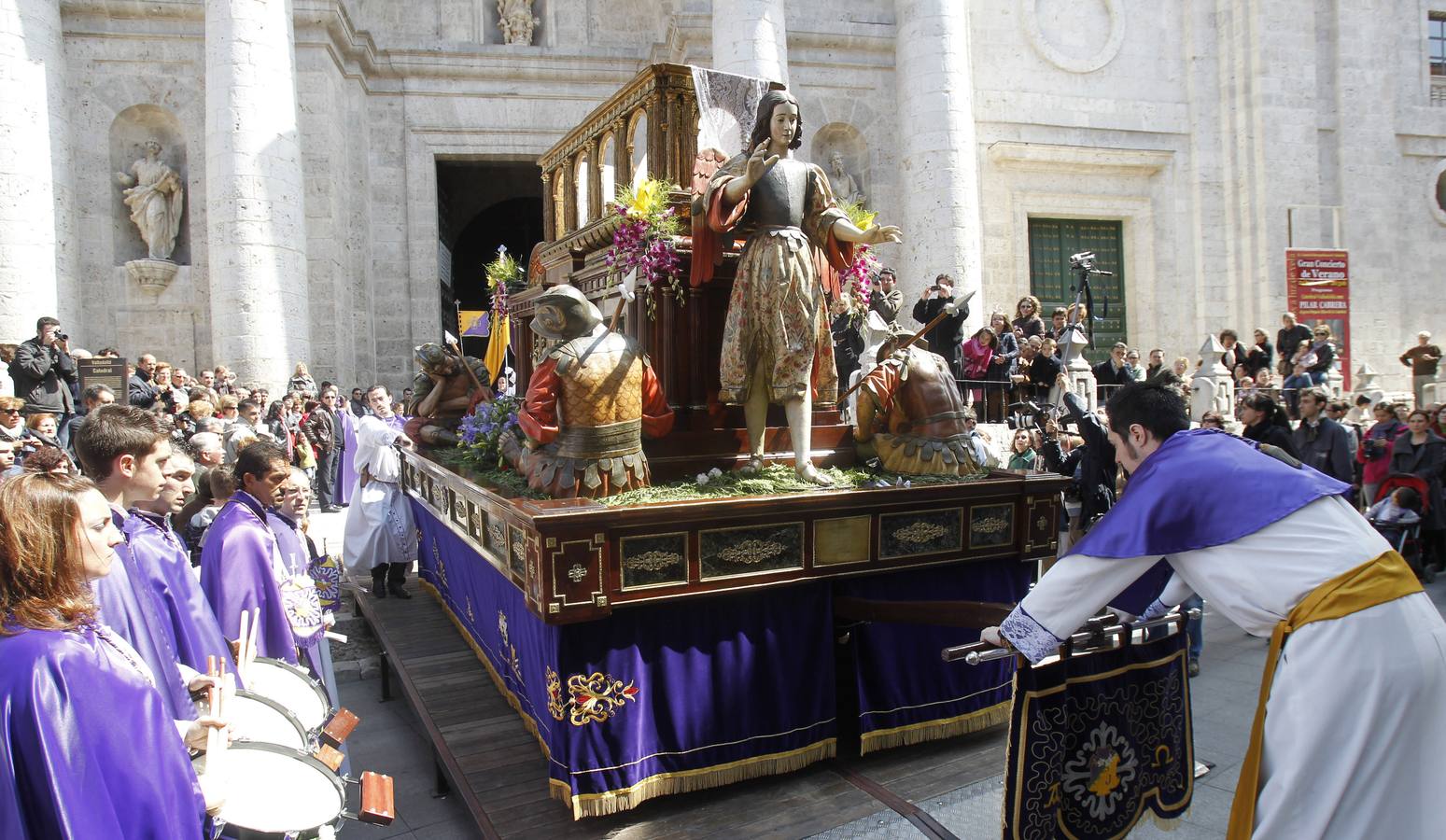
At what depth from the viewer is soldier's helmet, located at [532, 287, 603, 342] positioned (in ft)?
14.1

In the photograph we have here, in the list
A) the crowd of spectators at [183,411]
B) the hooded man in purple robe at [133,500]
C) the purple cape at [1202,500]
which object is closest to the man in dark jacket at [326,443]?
the crowd of spectators at [183,411]

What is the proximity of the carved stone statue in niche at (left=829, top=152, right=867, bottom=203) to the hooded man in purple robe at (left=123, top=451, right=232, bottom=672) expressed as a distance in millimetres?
14485

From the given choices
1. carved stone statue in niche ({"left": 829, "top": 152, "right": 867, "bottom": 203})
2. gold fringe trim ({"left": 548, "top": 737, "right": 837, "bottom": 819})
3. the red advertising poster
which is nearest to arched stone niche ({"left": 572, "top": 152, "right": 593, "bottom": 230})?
gold fringe trim ({"left": 548, "top": 737, "right": 837, "bottom": 819})

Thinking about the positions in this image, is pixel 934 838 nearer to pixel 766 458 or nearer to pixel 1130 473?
pixel 1130 473

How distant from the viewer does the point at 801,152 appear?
16203mm

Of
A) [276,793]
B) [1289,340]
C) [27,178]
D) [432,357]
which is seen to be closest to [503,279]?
[432,357]

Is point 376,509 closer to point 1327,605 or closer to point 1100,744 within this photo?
point 1100,744

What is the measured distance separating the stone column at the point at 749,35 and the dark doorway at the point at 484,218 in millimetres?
6951

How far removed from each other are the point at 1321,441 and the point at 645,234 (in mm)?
7461

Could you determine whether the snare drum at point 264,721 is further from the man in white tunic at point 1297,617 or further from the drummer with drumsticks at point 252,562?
the man in white tunic at point 1297,617

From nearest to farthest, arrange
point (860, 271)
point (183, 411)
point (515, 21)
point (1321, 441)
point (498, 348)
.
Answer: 1. point (860, 271)
2. point (1321, 441)
3. point (498, 348)
4. point (183, 411)
5. point (515, 21)

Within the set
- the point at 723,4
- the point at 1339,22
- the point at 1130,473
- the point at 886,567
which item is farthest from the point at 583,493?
the point at 1339,22

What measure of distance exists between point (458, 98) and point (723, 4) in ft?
17.3

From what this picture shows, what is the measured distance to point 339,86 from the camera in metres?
14.6
